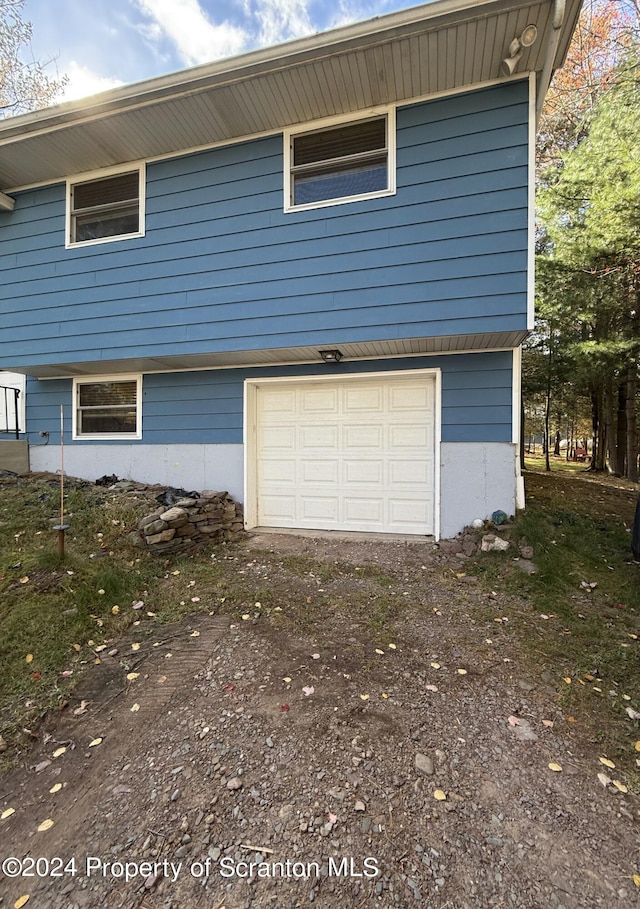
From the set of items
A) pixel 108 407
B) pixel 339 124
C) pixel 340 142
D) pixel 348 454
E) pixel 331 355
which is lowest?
pixel 348 454

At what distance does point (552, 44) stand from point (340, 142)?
225 cm

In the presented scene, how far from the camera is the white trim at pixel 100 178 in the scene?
224 inches

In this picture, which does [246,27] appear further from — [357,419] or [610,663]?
[610,663]

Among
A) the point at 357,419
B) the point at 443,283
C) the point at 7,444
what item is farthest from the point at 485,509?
the point at 7,444

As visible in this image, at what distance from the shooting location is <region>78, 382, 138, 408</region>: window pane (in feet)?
21.7

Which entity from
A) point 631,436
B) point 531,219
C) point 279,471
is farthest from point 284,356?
point 631,436

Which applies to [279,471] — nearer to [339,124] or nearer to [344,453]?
[344,453]

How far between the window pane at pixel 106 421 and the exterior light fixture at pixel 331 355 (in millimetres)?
3301

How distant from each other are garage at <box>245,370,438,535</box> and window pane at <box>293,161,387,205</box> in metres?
2.21

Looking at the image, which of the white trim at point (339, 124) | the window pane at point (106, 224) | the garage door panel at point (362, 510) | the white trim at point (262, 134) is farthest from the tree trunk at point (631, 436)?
the window pane at point (106, 224)

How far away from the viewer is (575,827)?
5.43 feet

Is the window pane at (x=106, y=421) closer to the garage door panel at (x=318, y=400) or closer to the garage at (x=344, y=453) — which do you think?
the garage at (x=344, y=453)

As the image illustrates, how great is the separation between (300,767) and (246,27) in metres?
10.1

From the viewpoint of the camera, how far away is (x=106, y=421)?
673cm
